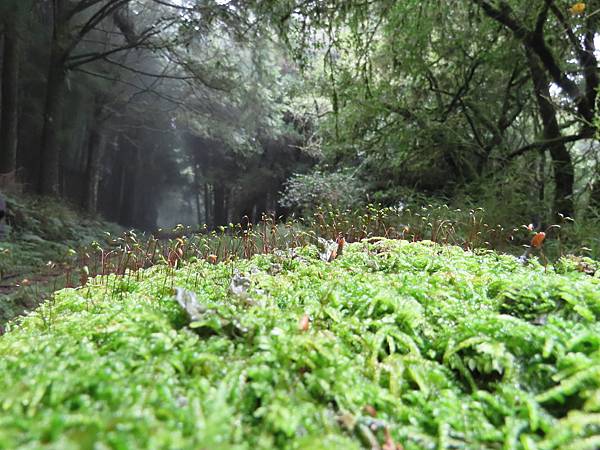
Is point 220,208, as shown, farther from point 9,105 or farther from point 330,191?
point 330,191

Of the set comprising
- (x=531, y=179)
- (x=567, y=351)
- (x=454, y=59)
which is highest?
(x=454, y=59)

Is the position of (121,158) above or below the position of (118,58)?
below

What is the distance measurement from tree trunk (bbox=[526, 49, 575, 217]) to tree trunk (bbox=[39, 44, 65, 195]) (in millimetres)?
11043

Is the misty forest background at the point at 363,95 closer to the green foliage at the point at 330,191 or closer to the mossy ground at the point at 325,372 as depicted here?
the green foliage at the point at 330,191

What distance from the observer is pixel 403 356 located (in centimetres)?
119

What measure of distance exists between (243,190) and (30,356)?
51.9ft

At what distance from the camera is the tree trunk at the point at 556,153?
14.7ft

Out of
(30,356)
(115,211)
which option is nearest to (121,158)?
(115,211)

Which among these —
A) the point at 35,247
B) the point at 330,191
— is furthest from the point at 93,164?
the point at 330,191

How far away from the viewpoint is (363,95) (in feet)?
19.4

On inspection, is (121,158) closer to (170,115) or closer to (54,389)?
(170,115)

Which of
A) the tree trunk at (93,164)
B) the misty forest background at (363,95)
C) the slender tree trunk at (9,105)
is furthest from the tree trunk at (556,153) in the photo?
the tree trunk at (93,164)

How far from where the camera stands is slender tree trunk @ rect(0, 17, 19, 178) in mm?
8859

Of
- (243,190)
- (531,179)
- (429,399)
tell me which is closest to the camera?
(429,399)
